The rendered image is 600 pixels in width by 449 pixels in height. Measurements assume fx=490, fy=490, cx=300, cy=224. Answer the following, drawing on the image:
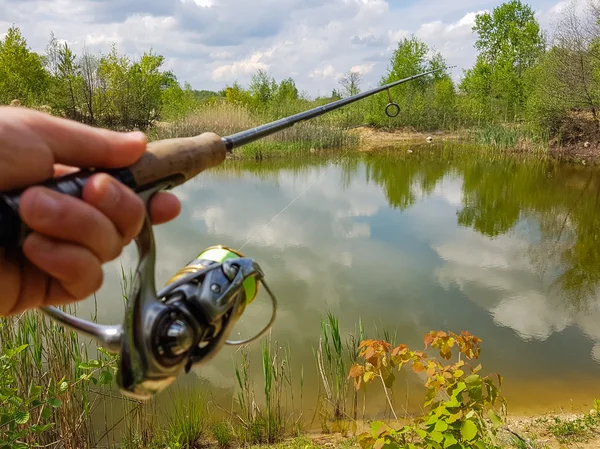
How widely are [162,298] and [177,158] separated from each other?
263 mm

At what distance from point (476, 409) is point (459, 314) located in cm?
328

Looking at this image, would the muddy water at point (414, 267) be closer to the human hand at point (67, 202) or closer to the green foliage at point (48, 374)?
the green foliage at point (48, 374)

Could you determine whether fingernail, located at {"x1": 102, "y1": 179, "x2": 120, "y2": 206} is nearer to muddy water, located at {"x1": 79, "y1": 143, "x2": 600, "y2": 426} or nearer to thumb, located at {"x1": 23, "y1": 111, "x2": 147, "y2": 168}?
thumb, located at {"x1": 23, "y1": 111, "x2": 147, "y2": 168}

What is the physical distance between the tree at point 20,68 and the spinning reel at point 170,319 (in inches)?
927

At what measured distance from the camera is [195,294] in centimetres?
86

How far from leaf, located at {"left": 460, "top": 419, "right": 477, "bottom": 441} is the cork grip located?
4.17 feet

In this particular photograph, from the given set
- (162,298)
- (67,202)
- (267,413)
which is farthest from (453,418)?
(267,413)

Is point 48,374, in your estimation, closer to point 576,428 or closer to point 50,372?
point 50,372

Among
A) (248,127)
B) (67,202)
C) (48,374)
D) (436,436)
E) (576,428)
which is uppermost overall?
(248,127)

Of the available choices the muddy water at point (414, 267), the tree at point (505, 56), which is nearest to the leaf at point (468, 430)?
the muddy water at point (414, 267)

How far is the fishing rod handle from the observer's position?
26.8 inches

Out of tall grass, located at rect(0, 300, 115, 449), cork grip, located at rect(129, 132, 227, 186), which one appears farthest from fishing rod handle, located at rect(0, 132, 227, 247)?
tall grass, located at rect(0, 300, 115, 449)

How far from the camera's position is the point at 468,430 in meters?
1.68

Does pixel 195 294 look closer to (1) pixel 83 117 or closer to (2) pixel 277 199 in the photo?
(2) pixel 277 199
